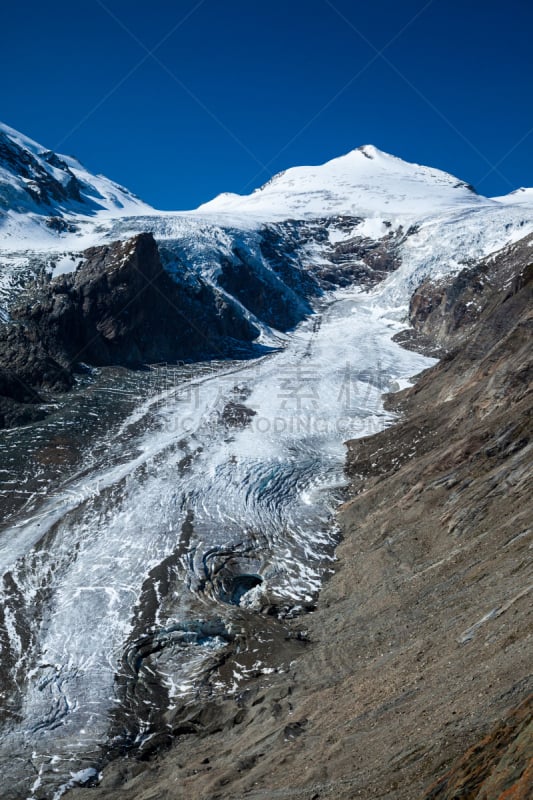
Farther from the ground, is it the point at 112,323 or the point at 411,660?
the point at 411,660

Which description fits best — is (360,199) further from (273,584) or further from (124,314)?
(273,584)

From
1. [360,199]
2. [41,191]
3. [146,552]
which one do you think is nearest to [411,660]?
[146,552]

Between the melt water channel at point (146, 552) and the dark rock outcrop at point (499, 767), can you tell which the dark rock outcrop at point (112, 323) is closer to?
the melt water channel at point (146, 552)

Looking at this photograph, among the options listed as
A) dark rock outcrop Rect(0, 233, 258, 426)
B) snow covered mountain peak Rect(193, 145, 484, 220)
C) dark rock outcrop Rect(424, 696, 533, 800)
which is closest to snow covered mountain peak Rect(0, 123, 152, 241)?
dark rock outcrop Rect(0, 233, 258, 426)

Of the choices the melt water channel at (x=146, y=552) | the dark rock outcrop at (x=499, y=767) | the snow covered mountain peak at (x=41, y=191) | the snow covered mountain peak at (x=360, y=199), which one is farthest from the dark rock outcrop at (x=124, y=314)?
the dark rock outcrop at (x=499, y=767)

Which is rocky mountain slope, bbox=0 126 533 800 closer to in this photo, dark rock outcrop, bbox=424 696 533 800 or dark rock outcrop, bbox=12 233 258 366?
dark rock outcrop, bbox=424 696 533 800

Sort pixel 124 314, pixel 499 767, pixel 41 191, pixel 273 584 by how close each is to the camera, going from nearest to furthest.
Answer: pixel 499 767
pixel 273 584
pixel 124 314
pixel 41 191

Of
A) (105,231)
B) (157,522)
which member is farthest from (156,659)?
(105,231)
